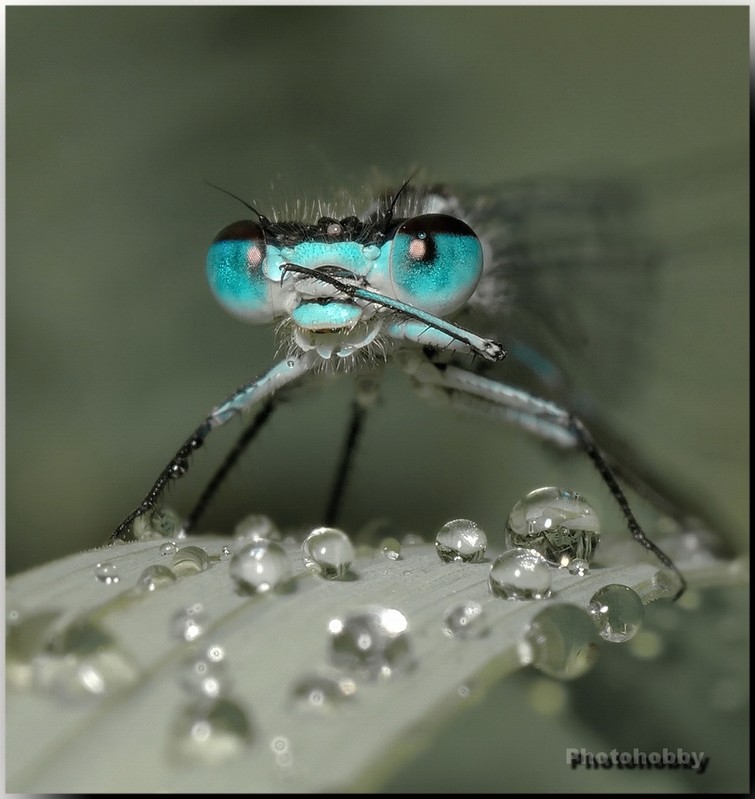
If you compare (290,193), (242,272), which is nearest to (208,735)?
(242,272)

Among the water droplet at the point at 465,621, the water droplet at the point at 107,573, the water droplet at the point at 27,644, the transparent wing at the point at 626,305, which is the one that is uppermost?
the transparent wing at the point at 626,305

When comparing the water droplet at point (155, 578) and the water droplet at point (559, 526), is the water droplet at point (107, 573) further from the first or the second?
the water droplet at point (559, 526)

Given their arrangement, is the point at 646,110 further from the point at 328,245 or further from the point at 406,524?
the point at 406,524

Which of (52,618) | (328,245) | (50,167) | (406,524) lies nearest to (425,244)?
(328,245)

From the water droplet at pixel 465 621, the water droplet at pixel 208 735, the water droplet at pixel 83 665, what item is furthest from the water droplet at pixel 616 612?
the water droplet at pixel 83 665

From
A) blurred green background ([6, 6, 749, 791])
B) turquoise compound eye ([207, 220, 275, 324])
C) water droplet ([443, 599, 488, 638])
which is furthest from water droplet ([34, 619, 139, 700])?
turquoise compound eye ([207, 220, 275, 324])
